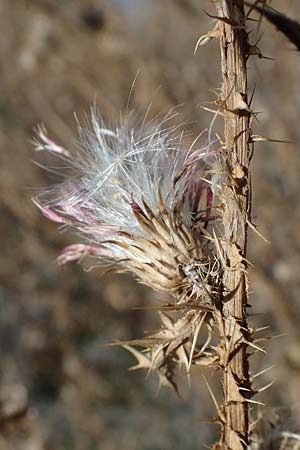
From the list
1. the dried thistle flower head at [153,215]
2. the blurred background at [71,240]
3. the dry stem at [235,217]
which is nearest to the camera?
the dry stem at [235,217]

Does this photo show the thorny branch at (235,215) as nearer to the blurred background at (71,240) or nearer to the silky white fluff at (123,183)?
the silky white fluff at (123,183)

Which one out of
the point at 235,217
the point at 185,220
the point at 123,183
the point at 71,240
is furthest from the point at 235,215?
the point at 71,240

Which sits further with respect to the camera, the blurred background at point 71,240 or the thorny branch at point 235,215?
the blurred background at point 71,240

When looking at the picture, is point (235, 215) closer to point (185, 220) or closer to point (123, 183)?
point (185, 220)

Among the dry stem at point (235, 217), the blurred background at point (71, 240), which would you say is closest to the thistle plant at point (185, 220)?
the dry stem at point (235, 217)

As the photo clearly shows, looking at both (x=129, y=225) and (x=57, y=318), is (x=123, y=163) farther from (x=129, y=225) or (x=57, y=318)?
(x=57, y=318)

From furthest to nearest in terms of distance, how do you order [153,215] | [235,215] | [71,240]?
[71,240] → [153,215] → [235,215]

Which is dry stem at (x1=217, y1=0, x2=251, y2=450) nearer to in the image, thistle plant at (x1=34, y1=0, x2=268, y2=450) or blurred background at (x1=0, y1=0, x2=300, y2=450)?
thistle plant at (x1=34, y1=0, x2=268, y2=450)
